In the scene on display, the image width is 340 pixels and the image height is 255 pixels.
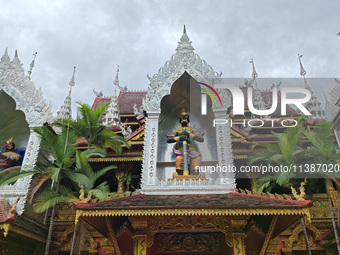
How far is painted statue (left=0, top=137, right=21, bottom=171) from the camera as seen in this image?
12516 mm

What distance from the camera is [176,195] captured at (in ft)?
30.9

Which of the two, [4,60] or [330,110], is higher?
[4,60]

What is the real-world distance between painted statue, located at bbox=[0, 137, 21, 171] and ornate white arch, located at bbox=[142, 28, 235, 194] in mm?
6287

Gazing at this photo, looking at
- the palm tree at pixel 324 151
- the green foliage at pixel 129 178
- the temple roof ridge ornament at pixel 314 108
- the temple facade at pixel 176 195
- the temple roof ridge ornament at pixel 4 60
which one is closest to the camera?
the temple facade at pixel 176 195

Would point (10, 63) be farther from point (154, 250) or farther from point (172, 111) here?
point (154, 250)

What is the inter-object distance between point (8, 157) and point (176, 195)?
7956 millimetres

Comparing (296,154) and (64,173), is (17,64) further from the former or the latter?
(296,154)

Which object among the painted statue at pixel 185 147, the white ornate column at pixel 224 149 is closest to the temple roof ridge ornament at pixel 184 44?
the painted statue at pixel 185 147

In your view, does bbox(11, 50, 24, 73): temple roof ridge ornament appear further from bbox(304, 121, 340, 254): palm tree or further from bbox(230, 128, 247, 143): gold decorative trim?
bbox(304, 121, 340, 254): palm tree

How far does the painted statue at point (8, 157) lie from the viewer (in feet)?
41.1

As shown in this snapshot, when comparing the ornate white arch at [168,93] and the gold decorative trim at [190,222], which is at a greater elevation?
the ornate white arch at [168,93]

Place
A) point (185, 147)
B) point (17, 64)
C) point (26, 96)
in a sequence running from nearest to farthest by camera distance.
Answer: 1. point (185, 147)
2. point (26, 96)
3. point (17, 64)

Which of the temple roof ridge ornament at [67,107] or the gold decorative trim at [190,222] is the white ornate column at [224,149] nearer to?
the gold decorative trim at [190,222]

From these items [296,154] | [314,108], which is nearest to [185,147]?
[296,154]
